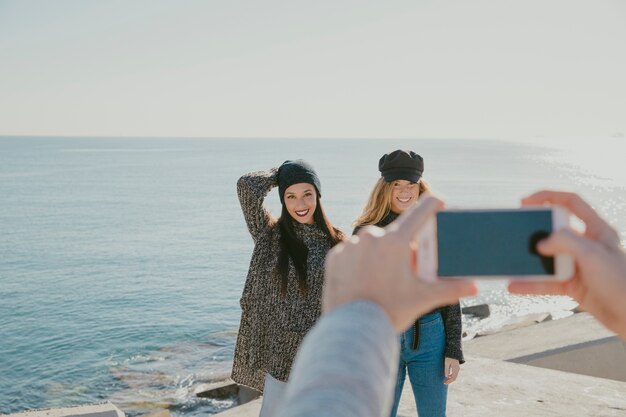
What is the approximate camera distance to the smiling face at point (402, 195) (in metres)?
4.77

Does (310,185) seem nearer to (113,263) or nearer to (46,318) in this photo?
(46,318)

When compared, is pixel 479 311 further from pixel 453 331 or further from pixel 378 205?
pixel 453 331

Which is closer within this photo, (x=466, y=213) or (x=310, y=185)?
(x=466, y=213)

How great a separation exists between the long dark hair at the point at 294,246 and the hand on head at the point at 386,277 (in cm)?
359

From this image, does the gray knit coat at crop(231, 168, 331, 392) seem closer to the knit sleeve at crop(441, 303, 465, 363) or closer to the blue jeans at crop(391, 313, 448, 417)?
the blue jeans at crop(391, 313, 448, 417)

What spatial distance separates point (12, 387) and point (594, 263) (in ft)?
65.3

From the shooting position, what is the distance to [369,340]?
2.97 ft

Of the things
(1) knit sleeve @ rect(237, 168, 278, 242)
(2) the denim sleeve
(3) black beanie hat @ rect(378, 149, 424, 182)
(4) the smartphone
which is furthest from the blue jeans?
(2) the denim sleeve

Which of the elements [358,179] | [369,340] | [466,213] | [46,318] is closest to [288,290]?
[466,213]

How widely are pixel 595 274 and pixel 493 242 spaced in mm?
227

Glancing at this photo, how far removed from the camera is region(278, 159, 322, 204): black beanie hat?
4.86 metres

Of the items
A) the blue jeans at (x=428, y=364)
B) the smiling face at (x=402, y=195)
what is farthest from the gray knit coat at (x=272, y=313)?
the blue jeans at (x=428, y=364)

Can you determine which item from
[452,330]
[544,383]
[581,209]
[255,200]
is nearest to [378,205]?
[255,200]

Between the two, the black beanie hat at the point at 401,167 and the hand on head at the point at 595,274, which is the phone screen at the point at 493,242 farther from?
the black beanie hat at the point at 401,167
